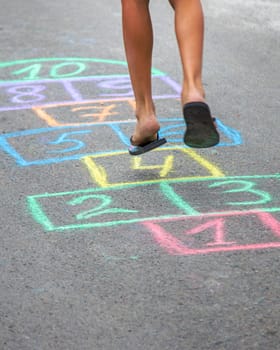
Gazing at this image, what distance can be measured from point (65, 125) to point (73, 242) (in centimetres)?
182

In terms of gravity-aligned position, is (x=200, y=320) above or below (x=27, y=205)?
above

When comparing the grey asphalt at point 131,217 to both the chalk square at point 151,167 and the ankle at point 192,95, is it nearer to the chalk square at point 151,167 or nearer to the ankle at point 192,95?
the chalk square at point 151,167

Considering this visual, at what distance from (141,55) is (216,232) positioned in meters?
1.03

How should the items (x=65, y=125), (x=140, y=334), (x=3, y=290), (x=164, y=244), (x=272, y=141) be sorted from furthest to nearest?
(x=65, y=125) < (x=272, y=141) < (x=164, y=244) < (x=3, y=290) < (x=140, y=334)

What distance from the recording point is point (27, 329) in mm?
2973

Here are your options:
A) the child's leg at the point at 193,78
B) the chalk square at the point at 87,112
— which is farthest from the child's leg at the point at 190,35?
the chalk square at the point at 87,112

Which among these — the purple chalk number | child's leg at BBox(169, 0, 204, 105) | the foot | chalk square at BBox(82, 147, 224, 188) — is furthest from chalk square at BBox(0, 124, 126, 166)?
child's leg at BBox(169, 0, 204, 105)

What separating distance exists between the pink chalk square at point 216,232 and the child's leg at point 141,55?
2.05 ft

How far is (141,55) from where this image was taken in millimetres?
4371

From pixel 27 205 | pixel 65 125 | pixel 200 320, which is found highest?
pixel 200 320

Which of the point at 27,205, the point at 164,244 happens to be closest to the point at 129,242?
the point at 164,244

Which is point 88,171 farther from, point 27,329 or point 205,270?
point 27,329

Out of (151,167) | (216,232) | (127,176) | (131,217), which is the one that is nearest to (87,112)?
(151,167)

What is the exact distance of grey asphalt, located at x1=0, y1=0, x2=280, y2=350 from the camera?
3.01 metres
